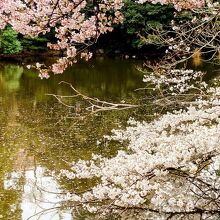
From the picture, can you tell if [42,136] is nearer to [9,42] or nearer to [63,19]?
[63,19]

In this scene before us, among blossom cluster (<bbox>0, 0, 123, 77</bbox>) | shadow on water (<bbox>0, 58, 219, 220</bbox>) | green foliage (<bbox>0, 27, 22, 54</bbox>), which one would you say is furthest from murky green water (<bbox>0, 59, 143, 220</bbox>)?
green foliage (<bbox>0, 27, 22, 54</bbox>)

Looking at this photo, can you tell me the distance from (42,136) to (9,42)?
726 inches

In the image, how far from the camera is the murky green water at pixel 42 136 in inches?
244

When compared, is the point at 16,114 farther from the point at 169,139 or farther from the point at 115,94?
the point at 169,139

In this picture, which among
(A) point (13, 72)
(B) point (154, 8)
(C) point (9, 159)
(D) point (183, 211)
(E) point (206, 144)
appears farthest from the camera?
(B) point (154, 8)

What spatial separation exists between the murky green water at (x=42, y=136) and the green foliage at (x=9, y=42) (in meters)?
8.67

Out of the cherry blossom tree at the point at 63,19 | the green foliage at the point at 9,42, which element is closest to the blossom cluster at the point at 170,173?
the cherry blossom tree at the point at 63,19

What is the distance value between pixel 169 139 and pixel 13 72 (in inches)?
697

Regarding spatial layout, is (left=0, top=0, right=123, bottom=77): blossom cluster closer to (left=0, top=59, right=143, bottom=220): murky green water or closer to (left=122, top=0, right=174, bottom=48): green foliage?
(left=0, top=59, right=143, bottom=220): murky green water

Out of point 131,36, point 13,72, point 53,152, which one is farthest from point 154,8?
point 53,152

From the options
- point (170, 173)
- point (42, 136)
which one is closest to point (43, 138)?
point (42, 136)

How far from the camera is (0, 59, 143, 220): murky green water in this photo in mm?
6203

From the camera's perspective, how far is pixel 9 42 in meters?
26.9

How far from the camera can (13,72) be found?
21.5 metres
